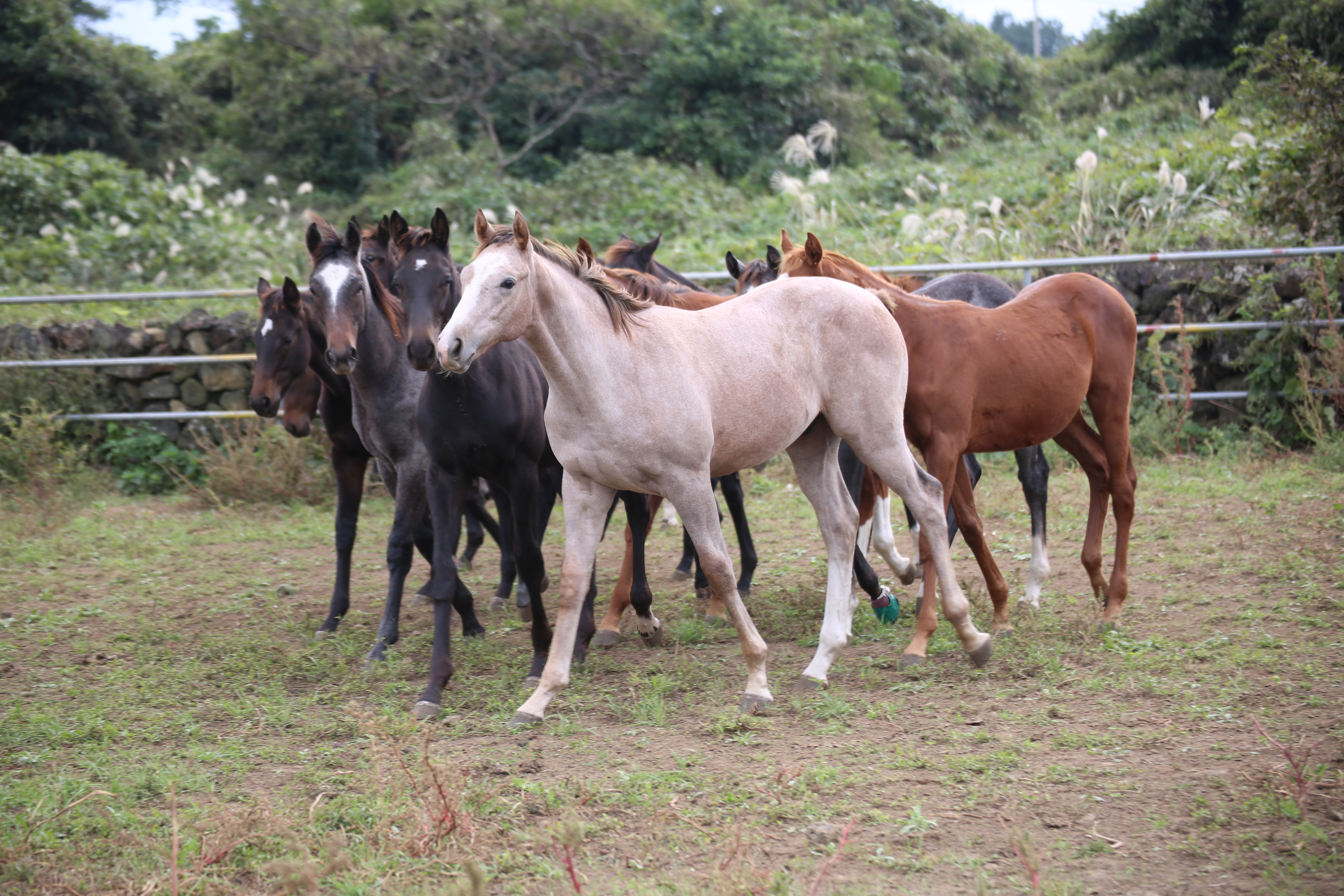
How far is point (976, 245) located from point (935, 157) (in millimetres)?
8218

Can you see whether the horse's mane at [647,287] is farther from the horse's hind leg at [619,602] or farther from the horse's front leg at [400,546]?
the horse's front leg at [400,546]

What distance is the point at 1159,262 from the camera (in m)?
8.94

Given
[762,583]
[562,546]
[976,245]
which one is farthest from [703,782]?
[976,245]

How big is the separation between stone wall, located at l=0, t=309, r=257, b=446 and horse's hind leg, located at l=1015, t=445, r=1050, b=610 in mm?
7095

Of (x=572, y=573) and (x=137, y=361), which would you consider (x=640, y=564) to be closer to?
(x=572, y=573)

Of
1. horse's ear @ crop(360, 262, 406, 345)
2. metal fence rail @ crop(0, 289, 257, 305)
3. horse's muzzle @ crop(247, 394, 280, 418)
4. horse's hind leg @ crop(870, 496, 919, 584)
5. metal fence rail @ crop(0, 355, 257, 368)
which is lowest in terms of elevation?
horse's hind leg @ crop(870, 496, 919, 584)

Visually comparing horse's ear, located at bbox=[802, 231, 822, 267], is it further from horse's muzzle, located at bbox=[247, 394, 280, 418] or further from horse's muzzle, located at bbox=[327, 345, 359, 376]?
horse's muzzle, located at bbox=[247, 394, 280, 418]

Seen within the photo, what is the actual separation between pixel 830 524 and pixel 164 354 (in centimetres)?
787

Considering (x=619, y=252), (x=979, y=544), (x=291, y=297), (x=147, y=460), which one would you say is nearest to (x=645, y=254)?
(x=619, y=252)

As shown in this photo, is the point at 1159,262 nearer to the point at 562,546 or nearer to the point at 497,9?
the point at 562,546

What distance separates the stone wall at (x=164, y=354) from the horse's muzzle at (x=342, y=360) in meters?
5.27

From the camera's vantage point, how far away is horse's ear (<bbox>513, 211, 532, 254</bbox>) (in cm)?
364

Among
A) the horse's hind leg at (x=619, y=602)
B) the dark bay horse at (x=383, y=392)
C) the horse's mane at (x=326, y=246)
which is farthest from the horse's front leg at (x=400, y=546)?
the horse's mane at (x=326, y=246)

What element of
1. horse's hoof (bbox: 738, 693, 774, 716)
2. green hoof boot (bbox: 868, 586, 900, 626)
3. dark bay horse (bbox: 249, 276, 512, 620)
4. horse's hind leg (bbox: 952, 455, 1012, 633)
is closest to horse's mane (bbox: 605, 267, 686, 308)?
dark bay horse (bbox: 249, 276, 512, 620)
